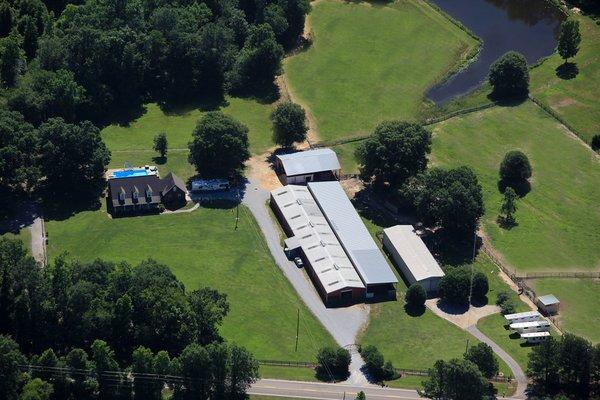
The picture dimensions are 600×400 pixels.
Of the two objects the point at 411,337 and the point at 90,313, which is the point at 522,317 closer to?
the point at 411,337

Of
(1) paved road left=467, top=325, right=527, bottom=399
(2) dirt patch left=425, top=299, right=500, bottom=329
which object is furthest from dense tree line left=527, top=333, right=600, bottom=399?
(2) dirt patch left=425, top=299, right=500, bottom=329

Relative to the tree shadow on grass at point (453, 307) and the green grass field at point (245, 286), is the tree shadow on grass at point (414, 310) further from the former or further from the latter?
the green grass field at point (245, 286)

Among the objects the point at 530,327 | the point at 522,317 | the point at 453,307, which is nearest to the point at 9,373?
the point at 453,307

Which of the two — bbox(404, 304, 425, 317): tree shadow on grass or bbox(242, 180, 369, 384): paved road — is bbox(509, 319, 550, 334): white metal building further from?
bbox(242, 180, 369, 384): paved road

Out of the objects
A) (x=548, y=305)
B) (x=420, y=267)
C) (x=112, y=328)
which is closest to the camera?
(x=112, y=328)

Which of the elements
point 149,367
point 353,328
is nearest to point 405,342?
point 353,328
